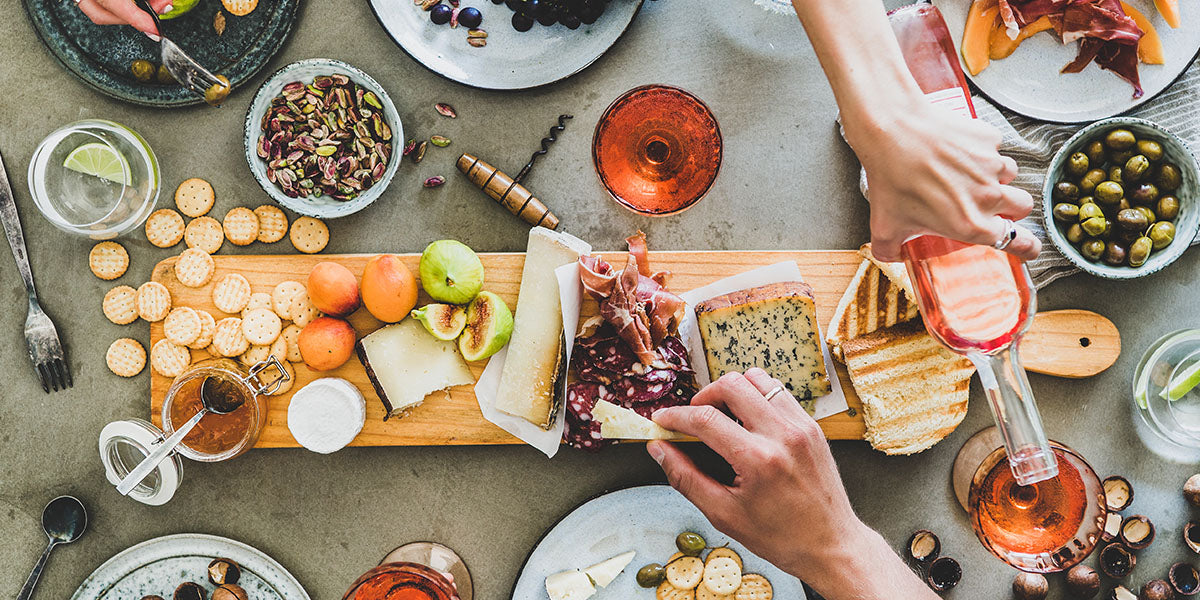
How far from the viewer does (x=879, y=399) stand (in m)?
1.44

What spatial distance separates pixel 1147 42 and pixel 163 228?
6.40 ft

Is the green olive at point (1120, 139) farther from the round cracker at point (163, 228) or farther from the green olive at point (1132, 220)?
the round cracker at point (163, 228)

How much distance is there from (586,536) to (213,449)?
724mm

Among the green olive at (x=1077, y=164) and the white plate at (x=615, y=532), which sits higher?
the green olive at (x=1077, y=164)

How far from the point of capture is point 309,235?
59.6 inches

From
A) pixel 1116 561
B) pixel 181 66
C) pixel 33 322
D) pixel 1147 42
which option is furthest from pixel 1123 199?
pixel 33 322

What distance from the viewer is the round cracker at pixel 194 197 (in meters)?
1.53

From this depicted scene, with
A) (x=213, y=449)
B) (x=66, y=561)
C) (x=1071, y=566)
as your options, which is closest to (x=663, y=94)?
(x=213, y=449)

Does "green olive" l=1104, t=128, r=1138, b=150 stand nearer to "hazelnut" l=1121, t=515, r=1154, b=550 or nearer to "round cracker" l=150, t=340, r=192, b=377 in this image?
"hazelnut" l=1121, t=515, r=1154, b=550

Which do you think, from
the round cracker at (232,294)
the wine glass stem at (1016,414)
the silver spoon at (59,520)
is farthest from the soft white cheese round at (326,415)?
the wine glass stem at (1016,414)

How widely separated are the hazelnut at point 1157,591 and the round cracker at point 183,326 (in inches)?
76.9

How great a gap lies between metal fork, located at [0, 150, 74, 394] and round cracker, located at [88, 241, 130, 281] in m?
0.13

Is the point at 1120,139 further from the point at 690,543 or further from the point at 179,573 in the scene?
the point at 179,573

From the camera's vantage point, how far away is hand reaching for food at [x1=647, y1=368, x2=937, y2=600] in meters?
1.21
